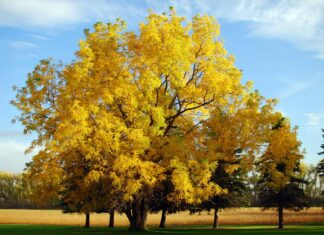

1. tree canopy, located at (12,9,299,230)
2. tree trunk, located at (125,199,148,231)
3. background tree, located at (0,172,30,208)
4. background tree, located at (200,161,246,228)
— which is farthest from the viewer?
background tree, located at (0,172,30,208)

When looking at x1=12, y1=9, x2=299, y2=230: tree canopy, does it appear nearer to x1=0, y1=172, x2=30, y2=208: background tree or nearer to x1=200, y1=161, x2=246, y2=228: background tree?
x1=200, y1=161, x2=246, y2=228: background tree

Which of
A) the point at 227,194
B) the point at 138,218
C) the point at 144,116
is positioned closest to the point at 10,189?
the point at 227,194

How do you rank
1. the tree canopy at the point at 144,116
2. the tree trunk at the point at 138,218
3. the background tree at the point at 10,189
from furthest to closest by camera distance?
the background tree at the point at 10,189
the tree trunk at the point at 138,218
the tree canopy at the point at 144,116

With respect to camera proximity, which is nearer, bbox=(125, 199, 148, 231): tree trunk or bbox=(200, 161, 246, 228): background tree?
bbox=(125, 199, 148, 231): tree trunk

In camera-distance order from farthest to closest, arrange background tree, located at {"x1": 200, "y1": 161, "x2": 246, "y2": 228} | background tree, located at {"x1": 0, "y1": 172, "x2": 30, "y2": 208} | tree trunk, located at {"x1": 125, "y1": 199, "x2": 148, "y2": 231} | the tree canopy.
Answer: background tree, located at {"x1": 0, "y1": 172, "x2": 30, "y2": 208} < background tree, located at {"x1": 200, "y1": 161, "x2": 246, "y2": 228} < tree trunk, located at {"x1": 125, "y1": 199, "x2": 148, "y2": 231} < the tree canopy

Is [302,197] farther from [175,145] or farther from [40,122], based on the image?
[40,122]

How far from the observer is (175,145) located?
27359 millimetres

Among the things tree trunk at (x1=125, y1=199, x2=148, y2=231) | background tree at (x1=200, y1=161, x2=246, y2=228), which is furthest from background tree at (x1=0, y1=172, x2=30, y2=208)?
tree trunk at (x1=125, y1=199, x2=148, y2=231)

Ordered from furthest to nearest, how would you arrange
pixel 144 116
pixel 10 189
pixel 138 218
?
pixel 10 189
pixel 138 218
pixel 144 116

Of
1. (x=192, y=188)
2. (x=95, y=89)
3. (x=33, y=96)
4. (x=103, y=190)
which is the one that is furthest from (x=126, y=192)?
(x=33, y=96)

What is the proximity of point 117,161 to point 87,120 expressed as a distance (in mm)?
3577

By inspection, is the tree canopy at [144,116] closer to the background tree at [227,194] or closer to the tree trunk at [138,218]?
the tree trunk at [138,218]

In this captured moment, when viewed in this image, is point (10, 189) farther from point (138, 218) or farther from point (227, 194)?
point (138, 218)

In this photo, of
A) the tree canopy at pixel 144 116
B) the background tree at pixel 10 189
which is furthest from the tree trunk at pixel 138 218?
the background tree at pixel 10 189
